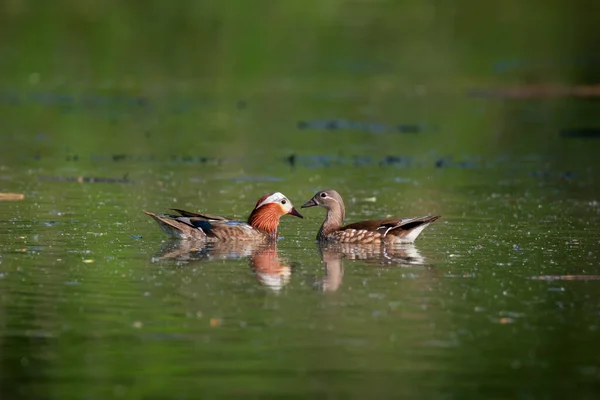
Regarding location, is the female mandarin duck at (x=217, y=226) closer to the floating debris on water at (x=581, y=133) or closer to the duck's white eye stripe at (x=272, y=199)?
the duck's white eye stripe at (x=272, y=199)

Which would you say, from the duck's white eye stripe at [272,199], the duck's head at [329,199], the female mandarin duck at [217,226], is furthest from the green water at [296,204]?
the duck's head at [329,199]

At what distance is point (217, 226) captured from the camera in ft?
46.5

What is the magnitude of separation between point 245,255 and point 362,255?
1140 mm

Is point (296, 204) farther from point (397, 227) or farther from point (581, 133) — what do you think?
point (581, 133)

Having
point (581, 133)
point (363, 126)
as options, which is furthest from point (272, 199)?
point (581, 133)

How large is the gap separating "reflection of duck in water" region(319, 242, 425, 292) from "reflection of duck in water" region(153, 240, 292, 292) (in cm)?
40

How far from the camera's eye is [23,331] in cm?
952

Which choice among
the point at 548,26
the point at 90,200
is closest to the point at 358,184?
the point at 90,200

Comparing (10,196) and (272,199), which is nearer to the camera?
(272,199)

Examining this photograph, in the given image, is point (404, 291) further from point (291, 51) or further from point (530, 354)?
point (291, 51)

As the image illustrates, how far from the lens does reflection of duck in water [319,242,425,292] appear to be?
12.2m

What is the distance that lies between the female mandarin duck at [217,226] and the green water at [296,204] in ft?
0.86

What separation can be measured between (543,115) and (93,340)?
20112 mm

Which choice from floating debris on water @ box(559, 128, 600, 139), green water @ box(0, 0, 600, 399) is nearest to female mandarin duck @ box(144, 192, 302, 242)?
green water @ box(0, 0, 600, 399)
